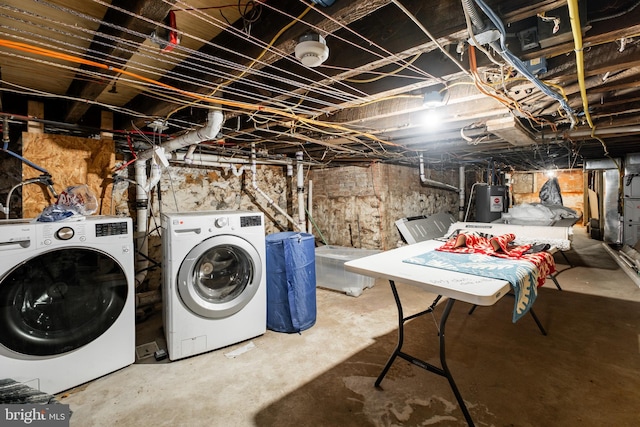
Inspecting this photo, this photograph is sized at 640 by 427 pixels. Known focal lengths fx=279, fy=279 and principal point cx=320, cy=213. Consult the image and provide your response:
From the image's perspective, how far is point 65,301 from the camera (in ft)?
5.68

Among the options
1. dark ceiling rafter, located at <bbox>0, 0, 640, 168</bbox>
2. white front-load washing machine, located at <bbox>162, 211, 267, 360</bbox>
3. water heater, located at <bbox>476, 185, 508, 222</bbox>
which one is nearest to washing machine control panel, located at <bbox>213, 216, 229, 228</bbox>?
white front-load washing machine, located at <bbox>162, 211, 267, 360</bbox>

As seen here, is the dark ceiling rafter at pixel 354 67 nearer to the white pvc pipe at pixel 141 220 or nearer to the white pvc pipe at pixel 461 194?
the white pvc pipe at pixel 141 220

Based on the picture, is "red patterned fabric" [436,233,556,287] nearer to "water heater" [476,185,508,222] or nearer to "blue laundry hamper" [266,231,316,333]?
"blue laundry hamper" [266,231,316,333]

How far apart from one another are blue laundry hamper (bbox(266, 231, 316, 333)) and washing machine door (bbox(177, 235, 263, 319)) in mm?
170

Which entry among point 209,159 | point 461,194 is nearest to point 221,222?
point 209,159

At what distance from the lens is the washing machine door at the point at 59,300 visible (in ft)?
5.13

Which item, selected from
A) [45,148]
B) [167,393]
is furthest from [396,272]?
[45,148]

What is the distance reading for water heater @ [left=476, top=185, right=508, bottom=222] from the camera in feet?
18.9

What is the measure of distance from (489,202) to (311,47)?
5775mm

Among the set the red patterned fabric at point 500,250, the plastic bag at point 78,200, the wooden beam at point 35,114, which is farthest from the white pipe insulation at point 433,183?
the wooden beam at point 35,114

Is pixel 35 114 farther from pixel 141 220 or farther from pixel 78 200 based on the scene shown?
pixel 141 220

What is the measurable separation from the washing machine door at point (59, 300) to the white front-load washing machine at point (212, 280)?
36 cm

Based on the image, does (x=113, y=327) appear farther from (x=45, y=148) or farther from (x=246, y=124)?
(x=246, y=124)

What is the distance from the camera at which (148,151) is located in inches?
106
